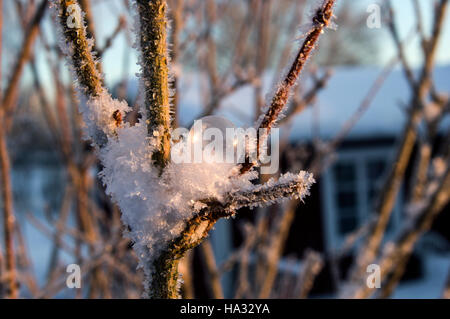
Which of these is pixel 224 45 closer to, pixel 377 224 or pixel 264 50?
pixel 264 50

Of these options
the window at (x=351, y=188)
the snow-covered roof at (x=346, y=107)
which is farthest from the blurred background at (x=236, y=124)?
the window at (x=351, y=188)

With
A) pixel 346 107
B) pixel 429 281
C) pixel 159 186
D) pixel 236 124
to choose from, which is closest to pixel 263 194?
pixel 159 186

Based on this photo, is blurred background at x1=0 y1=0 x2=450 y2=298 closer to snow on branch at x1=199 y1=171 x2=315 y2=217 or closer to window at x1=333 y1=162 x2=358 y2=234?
snow on branch at x1=199 y1=171 x2=315 y2=217

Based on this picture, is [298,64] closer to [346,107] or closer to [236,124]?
[236,124]

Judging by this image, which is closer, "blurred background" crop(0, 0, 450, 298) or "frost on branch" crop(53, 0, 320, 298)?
"frost on branch" crop(53, 0, 320, 298)

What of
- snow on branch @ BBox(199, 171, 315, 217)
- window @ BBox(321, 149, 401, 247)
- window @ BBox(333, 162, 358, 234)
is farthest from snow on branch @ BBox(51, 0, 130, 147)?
window @ BBox(333, 162, 358, 234)
